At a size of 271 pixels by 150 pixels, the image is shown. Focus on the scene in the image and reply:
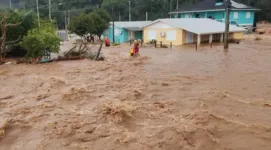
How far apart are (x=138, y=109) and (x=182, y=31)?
24.3m

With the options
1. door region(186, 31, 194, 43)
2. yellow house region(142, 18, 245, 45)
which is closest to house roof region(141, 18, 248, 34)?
yellow house region(142, 18, 245, 45)

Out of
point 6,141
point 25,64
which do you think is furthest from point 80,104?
point 25,64

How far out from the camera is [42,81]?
1405 centimetres

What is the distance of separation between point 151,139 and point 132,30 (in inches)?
1336

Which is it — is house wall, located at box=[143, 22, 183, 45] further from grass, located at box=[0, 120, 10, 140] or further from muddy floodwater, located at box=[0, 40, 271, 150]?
grass, located at box=[0, 120, 10, 140]

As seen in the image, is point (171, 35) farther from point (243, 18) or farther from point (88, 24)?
point (243, 18)

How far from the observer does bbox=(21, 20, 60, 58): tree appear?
19.8 metres

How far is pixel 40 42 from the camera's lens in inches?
776

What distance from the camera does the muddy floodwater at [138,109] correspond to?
271 inches

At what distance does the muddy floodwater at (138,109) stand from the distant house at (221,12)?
107 ft

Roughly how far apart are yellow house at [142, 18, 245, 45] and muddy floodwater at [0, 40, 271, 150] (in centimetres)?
1631

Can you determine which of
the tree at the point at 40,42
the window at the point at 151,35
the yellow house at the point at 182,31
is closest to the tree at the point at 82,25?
the yellow house at the point at 182,31

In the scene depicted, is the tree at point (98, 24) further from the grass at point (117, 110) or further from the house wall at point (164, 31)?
the grass at point (117, 110)

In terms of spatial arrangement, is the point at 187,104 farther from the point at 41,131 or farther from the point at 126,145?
the point at 41,131
